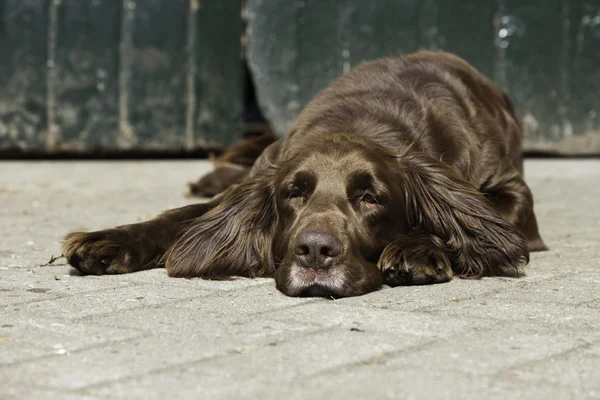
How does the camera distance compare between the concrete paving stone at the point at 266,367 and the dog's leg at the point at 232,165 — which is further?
the dog's leg at the point at 232,165

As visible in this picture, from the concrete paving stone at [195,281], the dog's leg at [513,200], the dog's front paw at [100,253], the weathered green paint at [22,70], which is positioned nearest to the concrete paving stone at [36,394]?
the concrete paving stone at [195,281]

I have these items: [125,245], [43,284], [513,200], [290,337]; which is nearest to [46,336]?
[290,337]

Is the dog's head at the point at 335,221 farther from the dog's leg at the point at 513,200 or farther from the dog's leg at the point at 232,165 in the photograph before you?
the dog's leg at the point at 232,165

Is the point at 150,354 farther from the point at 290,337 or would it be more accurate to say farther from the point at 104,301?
the point at 104,301

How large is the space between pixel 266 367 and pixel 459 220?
5.55 feet

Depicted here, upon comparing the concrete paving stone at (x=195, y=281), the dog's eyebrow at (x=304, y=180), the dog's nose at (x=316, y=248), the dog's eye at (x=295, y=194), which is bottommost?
→ the concrete paving stone at (x=195, y=281)

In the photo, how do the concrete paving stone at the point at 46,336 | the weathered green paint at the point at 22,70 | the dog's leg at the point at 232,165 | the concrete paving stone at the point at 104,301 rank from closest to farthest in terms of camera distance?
1. the concrete paving stone at the point at 46,336
2. the concrete paving stone at the point at 104,301
3. the dog's leg at the point at 232,165
4. the weathered green paint at the point at 22,70

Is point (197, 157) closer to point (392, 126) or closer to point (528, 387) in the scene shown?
point (392, 126)

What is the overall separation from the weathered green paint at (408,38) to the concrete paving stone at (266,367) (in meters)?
5.69

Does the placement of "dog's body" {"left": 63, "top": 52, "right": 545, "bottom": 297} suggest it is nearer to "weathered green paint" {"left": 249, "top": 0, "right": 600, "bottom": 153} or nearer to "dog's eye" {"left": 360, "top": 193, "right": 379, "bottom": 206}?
"dog's eye" {"left": 360, "top": 193, "right": 379, "bottom": 206}

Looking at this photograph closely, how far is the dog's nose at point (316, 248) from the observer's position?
3.25 metres

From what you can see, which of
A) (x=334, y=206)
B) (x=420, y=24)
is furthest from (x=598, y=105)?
(x=334, y=206)

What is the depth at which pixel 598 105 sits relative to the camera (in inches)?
337

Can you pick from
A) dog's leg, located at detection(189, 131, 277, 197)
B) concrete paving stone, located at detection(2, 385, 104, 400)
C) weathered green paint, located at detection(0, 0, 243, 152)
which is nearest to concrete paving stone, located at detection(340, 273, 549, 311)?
concrete paving stone, located at detection(2, 385, 104, 400)
